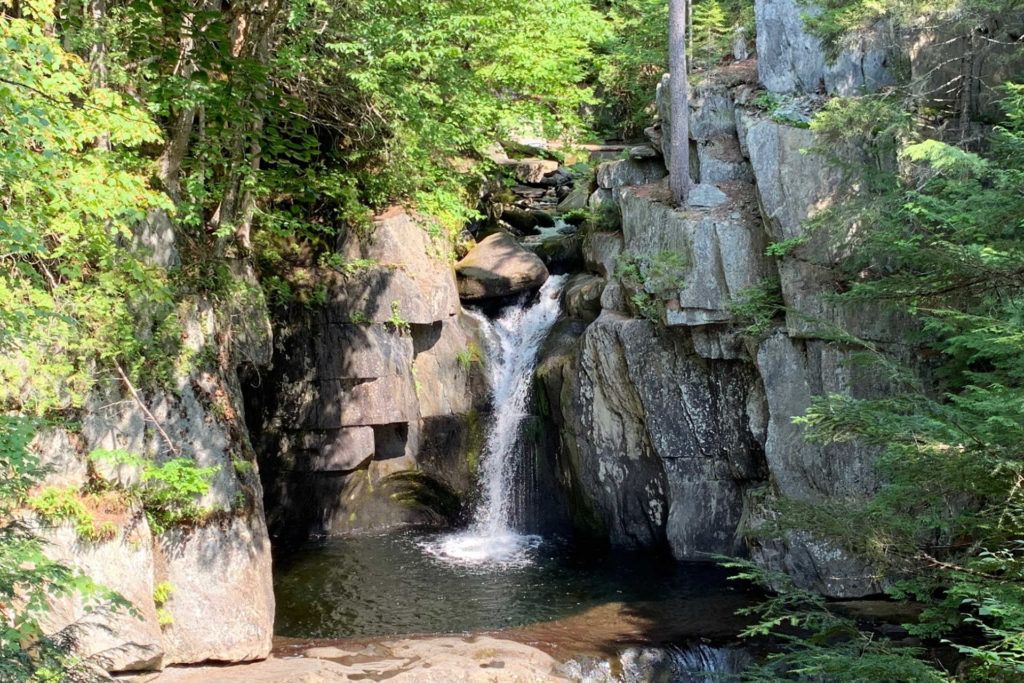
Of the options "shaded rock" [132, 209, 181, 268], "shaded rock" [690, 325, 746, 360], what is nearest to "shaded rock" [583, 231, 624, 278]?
"shaded rock" [690, 325, 746, 360]

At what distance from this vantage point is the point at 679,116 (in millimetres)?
13422

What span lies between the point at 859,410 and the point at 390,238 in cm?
954

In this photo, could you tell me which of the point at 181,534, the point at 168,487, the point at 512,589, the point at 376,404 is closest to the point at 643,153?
the point at 376,404

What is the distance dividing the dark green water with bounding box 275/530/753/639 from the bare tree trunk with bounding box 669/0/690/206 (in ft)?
19.2

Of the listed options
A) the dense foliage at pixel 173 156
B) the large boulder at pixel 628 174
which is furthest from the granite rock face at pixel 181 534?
the large boulder at pixel 628 174

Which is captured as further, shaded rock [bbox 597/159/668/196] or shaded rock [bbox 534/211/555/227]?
shaded rock [bbox 534/211/555/227]

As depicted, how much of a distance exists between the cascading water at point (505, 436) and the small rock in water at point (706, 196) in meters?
3.77

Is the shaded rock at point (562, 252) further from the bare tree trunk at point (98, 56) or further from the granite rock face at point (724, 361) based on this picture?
the bare tree trunk at point (98, 56)

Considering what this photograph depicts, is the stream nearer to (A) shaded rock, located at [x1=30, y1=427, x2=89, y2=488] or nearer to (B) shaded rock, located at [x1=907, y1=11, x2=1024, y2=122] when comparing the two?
(A) shaded rock, located at [x1=30, y1=427, x2=89, y2=488]

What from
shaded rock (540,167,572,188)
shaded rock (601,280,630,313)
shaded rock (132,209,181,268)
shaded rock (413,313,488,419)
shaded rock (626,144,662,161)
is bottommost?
shaded rock (413,313,488,419)

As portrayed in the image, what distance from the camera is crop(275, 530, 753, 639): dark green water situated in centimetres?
1081

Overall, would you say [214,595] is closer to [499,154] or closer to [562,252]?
[562,252]

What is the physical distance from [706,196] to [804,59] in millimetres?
2467

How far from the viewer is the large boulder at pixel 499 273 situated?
16.1 metres
